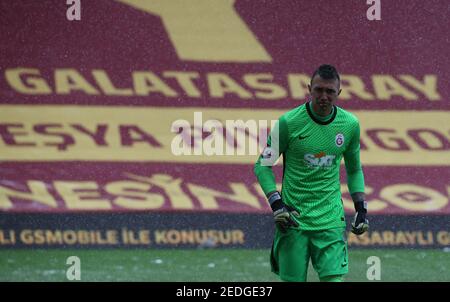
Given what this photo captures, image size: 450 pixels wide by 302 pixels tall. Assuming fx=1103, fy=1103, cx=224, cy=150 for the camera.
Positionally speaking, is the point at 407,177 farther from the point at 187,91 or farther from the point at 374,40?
the point at 187,91

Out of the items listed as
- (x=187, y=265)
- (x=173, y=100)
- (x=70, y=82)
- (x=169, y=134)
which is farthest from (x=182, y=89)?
(x=187, y=265)

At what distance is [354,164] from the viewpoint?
6504 mm

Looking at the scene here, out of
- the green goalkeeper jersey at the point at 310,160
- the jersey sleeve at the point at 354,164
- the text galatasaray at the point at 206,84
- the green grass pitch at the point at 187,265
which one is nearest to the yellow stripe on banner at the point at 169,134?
the text galatasaray at the point at 206,84

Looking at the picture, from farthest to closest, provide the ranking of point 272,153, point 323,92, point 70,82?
1. point 70,82
2. point 272,153
3. point 323,92

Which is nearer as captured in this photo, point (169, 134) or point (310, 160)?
point (310, 160)

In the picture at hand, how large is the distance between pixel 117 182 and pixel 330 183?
11.8 feet

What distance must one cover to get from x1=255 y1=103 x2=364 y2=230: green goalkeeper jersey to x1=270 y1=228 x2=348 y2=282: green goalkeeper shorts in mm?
58

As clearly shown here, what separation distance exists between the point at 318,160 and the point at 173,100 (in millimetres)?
3487

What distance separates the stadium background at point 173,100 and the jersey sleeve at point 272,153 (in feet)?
10.8

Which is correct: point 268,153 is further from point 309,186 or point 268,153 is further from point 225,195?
point 225,195

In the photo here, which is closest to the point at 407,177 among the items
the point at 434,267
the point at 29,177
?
the point at 434,267

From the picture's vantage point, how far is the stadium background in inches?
376

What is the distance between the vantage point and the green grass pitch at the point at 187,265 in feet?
28.2

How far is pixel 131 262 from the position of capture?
9.16 metres
